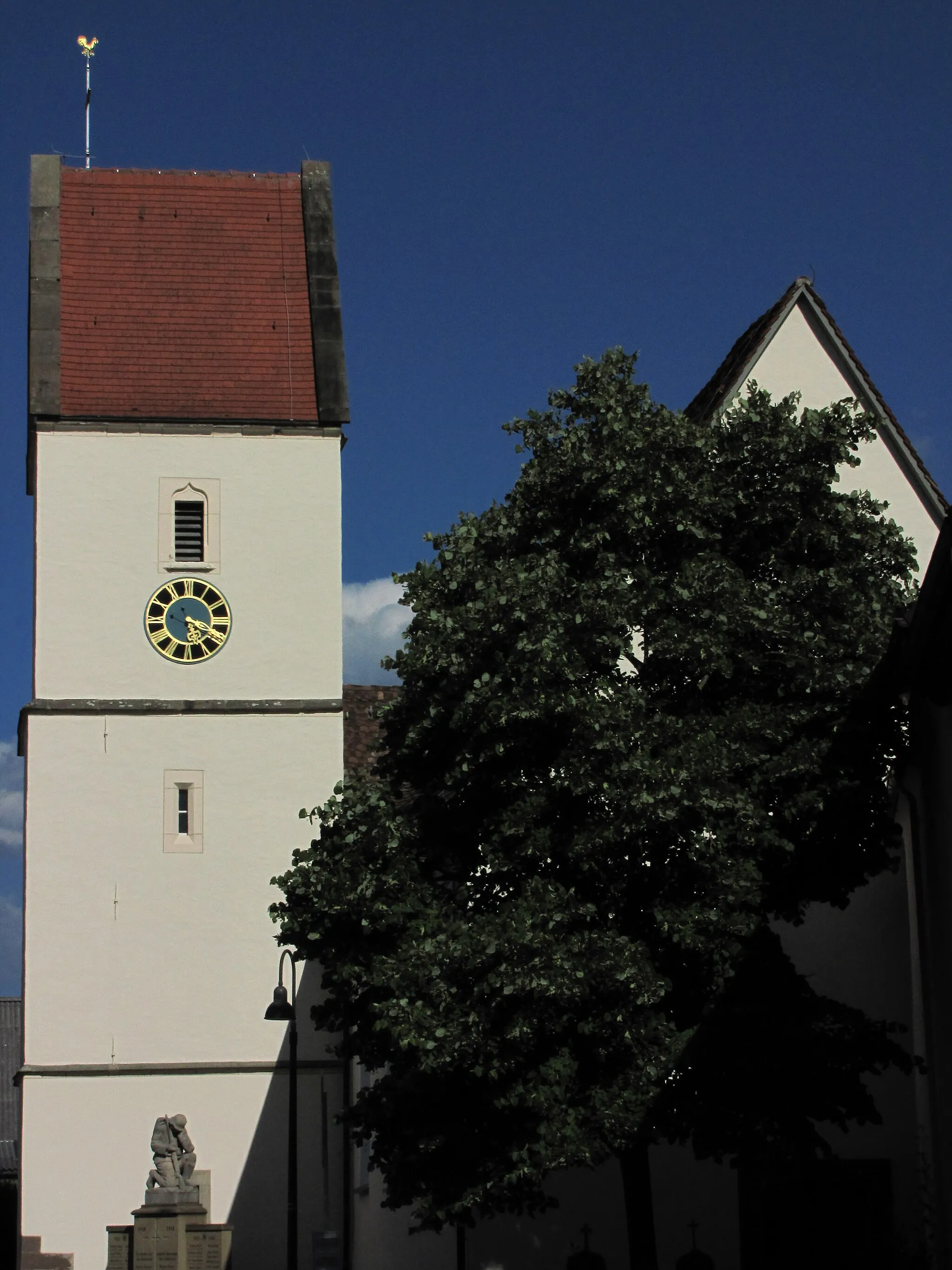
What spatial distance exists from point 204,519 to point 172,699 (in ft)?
9.35

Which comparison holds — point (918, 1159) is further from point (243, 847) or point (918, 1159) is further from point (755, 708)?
point (243, 847)

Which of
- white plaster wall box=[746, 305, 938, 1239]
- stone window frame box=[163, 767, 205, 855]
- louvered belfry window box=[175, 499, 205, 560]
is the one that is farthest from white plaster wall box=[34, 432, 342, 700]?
white plaster wall box=[746, 305, 938, 1239]

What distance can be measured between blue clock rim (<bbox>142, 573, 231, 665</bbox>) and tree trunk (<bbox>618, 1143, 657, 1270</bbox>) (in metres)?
13.3

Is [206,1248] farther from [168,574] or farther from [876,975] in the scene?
[876,975]

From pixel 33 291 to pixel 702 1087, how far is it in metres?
19.0

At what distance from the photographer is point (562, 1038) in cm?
1841

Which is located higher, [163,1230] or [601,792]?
[601,792]

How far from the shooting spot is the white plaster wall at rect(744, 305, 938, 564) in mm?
26688

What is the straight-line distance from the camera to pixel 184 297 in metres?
32.8

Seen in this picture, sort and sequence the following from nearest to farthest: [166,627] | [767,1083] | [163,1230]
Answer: [767,1083] → [163,1230] → [166,627]

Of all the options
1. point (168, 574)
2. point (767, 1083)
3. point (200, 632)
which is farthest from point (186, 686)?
point (767, 1083)

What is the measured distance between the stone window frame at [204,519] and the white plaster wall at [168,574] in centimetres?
8

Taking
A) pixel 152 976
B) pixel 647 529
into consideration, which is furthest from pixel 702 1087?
pixel 152 976

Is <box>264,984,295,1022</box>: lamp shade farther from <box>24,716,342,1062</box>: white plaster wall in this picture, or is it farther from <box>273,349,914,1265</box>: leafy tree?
<box>24,716,342,1062</box>: white plaster wall
